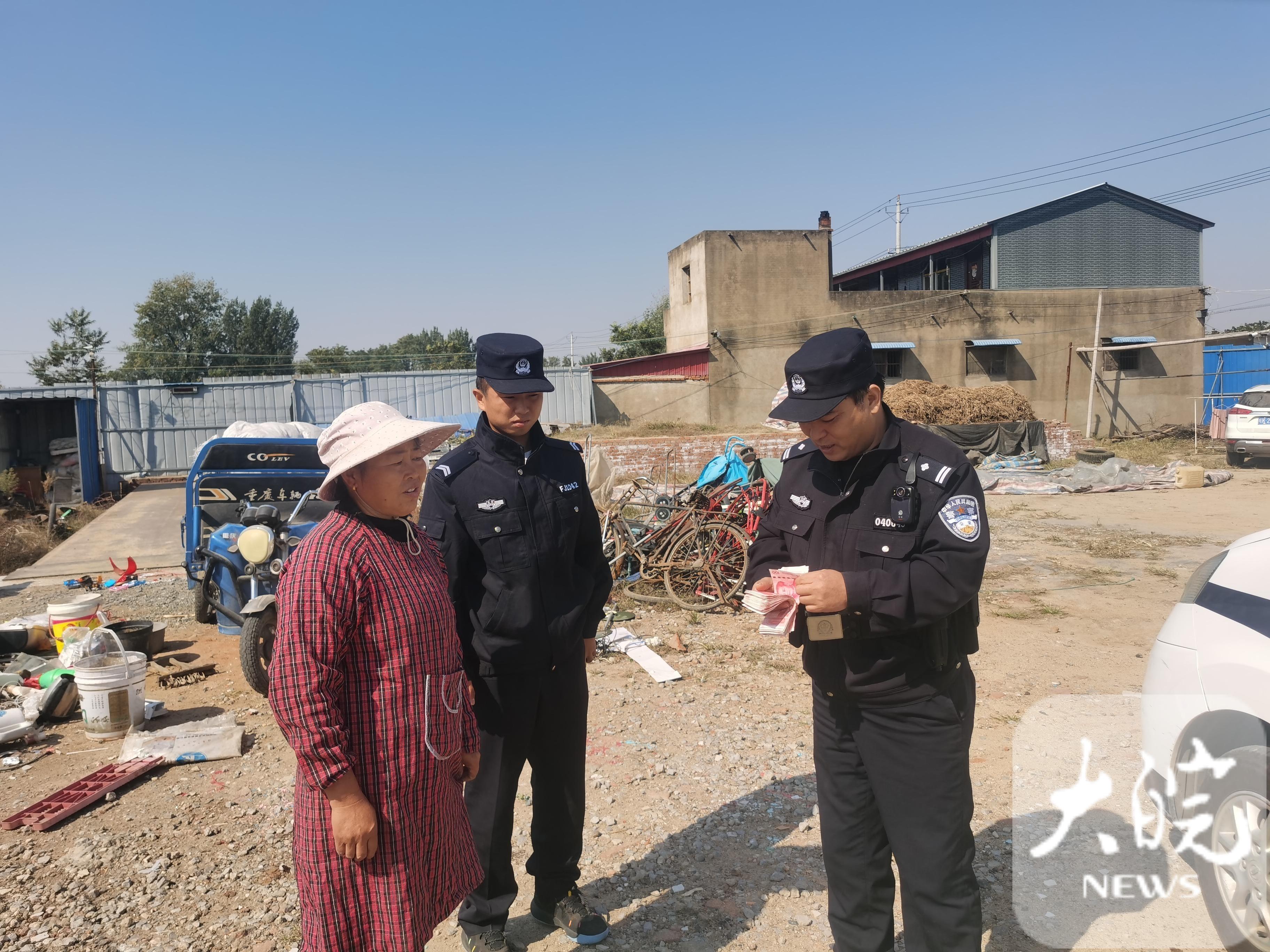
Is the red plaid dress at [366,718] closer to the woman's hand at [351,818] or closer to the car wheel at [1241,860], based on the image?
the woman's hand at [351,818]

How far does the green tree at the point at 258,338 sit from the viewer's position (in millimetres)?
42750

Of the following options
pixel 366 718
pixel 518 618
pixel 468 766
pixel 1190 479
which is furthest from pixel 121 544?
pixel 1190 479

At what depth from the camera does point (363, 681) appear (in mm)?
1852

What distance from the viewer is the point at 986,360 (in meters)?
25.5

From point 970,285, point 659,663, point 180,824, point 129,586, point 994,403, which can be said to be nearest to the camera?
point 180,824

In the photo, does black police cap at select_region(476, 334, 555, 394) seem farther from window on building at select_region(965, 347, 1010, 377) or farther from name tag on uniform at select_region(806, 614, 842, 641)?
window on building at select_region(965, 347, 1010, 377)

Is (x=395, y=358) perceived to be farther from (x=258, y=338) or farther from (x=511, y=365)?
(x=511, y=365)

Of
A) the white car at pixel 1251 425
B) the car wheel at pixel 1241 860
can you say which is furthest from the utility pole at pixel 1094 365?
the car wheel at pixel 1241 860

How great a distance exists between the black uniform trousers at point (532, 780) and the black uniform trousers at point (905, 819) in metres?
0.87

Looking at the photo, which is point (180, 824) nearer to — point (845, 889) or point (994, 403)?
point (845, 889)

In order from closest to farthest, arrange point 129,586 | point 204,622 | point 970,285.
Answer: point 204,622 < point 129,586 < point 970,285

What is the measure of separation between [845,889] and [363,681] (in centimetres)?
144

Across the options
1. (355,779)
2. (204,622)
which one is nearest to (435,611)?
(355,779)

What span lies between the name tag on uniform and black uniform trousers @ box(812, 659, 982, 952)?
28cm
